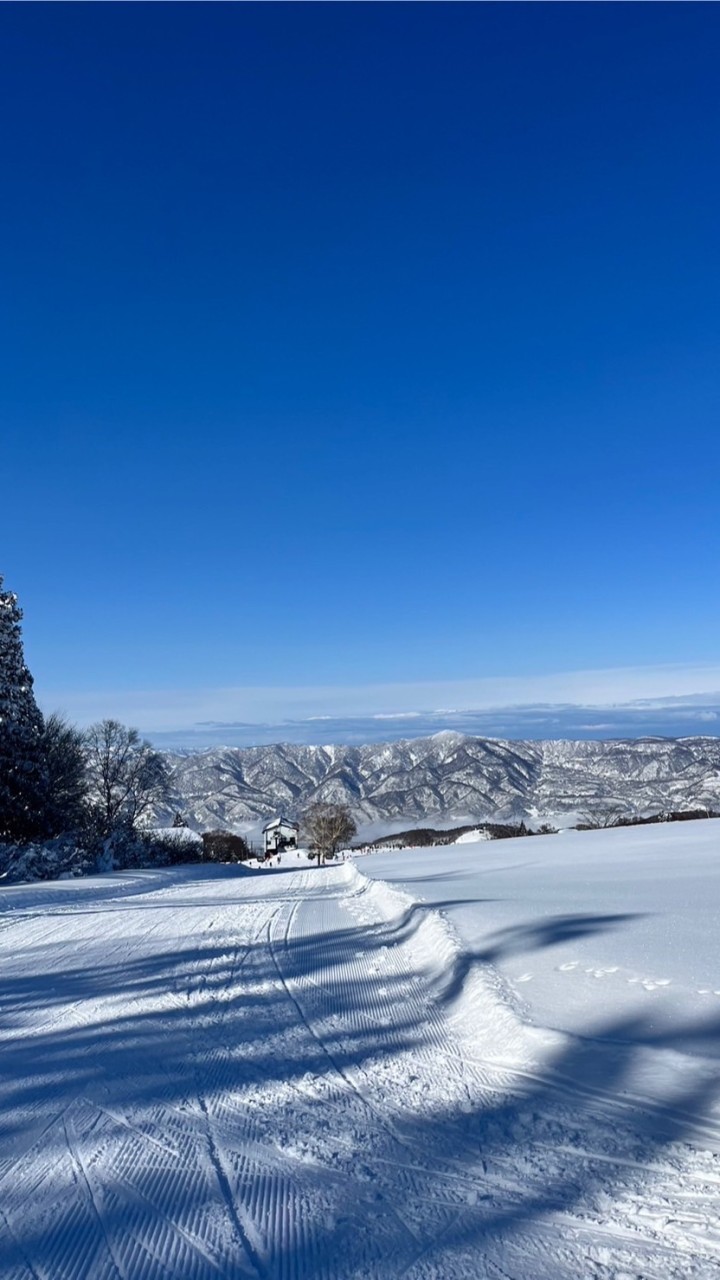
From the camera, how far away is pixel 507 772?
11044 cm

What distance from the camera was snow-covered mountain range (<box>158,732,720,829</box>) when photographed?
289ft

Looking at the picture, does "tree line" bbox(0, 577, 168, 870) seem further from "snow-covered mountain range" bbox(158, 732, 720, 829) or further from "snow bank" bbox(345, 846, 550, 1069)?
"snow-covered mountain range" bbox(158, 732, 720, 829)

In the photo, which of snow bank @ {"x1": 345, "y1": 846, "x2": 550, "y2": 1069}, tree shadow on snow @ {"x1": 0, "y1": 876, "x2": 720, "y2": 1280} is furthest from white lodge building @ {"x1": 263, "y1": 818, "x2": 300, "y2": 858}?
tree shadow on snow @ {"x1": 0, "y1": 876, "x2": 720, "y2": 1280}

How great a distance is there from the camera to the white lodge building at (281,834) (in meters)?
82.3

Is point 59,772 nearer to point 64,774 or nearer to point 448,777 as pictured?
point 64,774

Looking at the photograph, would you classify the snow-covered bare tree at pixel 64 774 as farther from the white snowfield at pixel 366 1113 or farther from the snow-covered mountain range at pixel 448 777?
the snow-covered mountain range at pixel 448 777

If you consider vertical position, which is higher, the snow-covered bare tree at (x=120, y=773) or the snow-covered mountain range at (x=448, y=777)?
the snow-covered bare tree at (x=120, y=773)

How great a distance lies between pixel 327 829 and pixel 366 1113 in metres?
52.3

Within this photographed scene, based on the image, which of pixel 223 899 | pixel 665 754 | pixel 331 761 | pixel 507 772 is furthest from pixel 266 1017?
pixel 331 761

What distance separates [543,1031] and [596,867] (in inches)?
417

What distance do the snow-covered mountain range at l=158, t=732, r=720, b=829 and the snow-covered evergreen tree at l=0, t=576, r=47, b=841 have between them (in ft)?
158

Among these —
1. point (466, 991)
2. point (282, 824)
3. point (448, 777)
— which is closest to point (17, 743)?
point (466, 991)

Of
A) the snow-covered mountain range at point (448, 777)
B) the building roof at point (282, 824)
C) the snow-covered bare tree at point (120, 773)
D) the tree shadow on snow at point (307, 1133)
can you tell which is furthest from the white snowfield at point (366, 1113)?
the building roof at point (282, 824)

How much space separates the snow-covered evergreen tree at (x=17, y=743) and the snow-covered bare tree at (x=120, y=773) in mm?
13040
